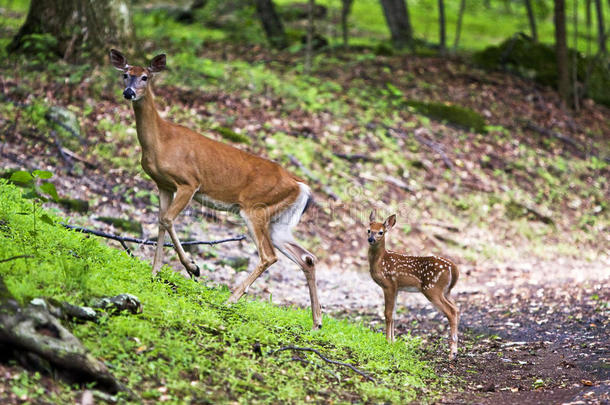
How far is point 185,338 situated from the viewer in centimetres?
510

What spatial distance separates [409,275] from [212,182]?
2356mm

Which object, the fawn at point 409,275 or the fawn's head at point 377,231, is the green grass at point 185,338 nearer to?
the fawn at point 409,275

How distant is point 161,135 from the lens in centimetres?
660

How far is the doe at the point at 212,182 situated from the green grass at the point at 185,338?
47 cm

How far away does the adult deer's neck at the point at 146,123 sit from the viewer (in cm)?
652

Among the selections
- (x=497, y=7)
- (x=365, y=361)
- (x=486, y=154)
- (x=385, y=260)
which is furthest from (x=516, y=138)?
(x=497, y=7)

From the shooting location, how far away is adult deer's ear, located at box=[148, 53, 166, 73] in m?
6.68

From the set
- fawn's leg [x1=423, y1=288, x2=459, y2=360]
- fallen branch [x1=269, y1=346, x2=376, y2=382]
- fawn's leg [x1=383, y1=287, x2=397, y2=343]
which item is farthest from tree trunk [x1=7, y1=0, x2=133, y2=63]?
fallen branch [x1=269, y1=346, x2=376, y2=382]

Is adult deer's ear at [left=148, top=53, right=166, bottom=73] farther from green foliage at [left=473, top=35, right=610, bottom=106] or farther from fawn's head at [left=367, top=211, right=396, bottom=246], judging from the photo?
green foliage at [left=473, top=35, right=610, bottom=106]

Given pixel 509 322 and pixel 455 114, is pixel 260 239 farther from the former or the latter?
pixel 455 114

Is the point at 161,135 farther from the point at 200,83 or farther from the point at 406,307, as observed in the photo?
the point at 200,83

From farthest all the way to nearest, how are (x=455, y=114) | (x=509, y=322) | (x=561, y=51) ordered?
(x=561, y=51)
(x=455, y=114)
(x=509, y=322)

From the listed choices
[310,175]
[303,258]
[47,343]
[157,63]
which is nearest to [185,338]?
[47,343]

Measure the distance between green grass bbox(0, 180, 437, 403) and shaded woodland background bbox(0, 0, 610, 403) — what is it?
0.02 meters
